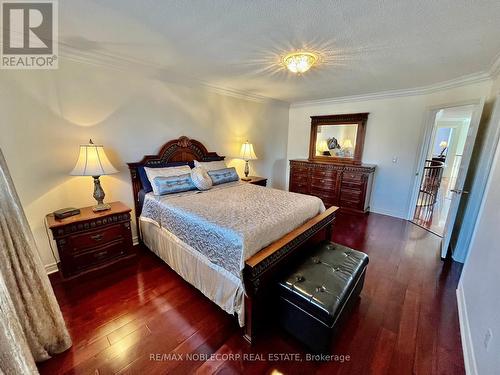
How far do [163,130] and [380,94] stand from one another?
3.90 metres

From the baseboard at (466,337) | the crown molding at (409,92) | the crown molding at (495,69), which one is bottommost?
the baseboard at (466,337)

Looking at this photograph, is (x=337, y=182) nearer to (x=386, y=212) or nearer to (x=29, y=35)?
(x=386, y=212)

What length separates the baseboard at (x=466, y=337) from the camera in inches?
51.9

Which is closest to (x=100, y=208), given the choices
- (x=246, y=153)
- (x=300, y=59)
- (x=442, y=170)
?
(x=246, y=153)

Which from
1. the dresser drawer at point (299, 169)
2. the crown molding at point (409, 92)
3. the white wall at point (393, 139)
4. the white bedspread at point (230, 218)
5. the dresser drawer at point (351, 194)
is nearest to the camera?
the white bedspread at point (230, 218)

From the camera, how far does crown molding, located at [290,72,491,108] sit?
279 cm

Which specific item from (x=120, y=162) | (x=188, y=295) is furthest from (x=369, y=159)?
(x=120, y=162)

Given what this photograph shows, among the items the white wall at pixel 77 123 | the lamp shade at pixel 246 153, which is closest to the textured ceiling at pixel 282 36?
the white wall at pixel 77 123

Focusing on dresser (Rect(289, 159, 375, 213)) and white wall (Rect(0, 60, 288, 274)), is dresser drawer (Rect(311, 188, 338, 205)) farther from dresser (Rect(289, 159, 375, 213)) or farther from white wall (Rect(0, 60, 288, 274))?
white wall (Rect(0, 60, 288, 274))

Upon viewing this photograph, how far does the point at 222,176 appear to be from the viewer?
10.7ft

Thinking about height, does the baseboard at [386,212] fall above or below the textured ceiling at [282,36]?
below

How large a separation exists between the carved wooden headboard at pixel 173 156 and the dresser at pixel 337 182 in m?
2.08

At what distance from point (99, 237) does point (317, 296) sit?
224 centimetres

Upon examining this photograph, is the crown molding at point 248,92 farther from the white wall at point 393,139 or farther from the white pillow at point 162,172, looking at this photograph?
the white pillow at point 162,172
